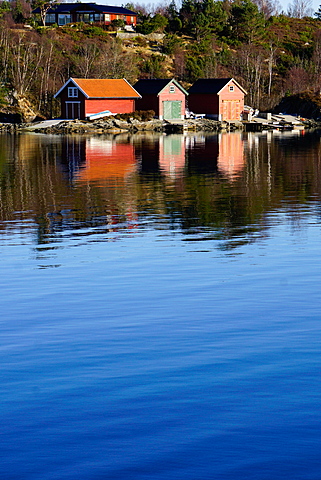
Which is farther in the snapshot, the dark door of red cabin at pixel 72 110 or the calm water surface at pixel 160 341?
the dark door of red cabin at pixel 72 110

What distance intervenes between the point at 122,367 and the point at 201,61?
115 metres

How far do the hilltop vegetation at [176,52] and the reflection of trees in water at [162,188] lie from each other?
144 ft

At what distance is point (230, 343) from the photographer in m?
11.8

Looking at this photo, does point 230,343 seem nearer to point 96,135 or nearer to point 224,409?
point 224,409

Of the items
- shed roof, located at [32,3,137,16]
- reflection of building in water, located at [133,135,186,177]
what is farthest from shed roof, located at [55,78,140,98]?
shed roof, located at [32,3,137,16]

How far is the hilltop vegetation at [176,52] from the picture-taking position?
103000mm

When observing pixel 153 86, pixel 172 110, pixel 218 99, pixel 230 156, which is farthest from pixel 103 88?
pixel 230 156

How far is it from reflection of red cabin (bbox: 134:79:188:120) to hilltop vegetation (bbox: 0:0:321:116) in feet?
41.2

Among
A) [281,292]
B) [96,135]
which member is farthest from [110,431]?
[96,135]

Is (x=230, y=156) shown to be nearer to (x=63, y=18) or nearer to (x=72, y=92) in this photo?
(x=72, y=92)

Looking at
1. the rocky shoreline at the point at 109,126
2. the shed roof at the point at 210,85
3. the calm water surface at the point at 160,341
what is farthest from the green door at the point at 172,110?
the calm water surface at the point at 160,341

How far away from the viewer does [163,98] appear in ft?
307

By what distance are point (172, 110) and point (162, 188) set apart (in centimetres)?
6241

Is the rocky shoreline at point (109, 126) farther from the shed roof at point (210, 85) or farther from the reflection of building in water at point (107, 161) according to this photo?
the reflection of building in water at point (107, 161)
